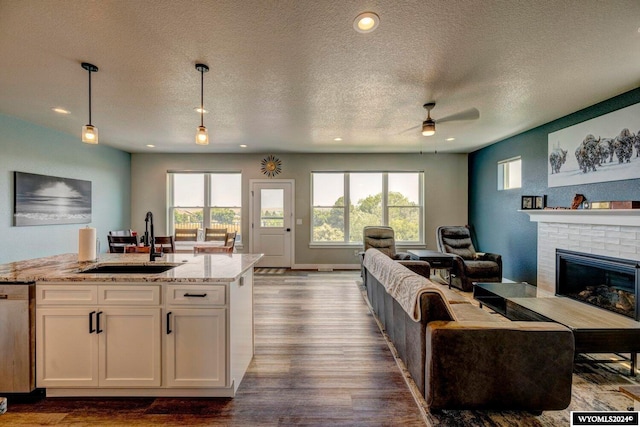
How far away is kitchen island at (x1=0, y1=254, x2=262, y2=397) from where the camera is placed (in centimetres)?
200

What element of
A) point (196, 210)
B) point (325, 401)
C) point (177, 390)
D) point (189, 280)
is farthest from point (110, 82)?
point (196, 210)

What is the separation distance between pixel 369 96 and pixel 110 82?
278 cm

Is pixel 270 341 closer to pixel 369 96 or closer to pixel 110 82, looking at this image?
pixel 369 96

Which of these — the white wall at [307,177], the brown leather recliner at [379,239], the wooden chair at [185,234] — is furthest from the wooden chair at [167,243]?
the brown leather recliner at [379,239]

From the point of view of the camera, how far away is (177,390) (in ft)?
6.73

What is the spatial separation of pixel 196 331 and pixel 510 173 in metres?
6.02

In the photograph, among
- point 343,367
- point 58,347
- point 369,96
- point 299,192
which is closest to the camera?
point 58,347

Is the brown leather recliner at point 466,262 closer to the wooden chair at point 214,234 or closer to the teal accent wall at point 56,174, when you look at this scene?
the wooden chair at point 214,234

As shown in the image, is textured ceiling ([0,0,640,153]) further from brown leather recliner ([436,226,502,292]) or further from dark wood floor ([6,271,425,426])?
dark wood floor ([6,271,425,426])

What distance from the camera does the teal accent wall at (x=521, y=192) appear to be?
11.4 feet

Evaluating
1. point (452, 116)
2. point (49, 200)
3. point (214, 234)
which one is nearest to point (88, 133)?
point (214, 234)

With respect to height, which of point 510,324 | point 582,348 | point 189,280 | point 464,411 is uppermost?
point 189,280

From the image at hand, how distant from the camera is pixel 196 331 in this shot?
6.59ft

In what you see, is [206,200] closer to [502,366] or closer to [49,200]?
[49,200]
